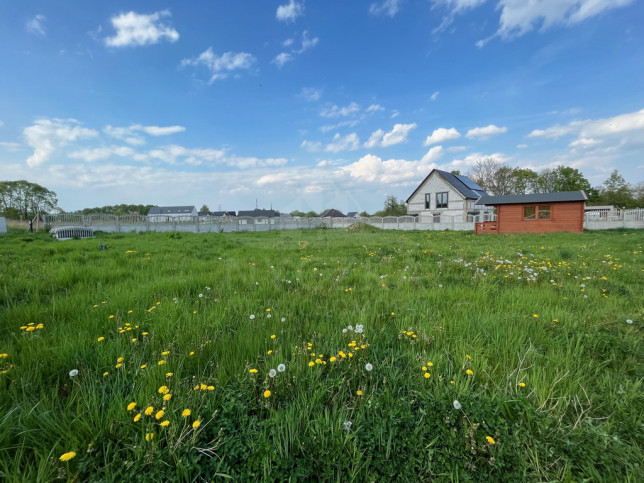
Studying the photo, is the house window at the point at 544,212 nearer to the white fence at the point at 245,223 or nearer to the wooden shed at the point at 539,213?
the wooden shed at the point at 539,213

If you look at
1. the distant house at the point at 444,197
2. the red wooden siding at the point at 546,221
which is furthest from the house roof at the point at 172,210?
the red wooden siding at the point at 546,221

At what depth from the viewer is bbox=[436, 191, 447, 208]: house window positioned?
39150mm

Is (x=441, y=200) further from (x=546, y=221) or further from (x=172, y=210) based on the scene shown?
(x=172, y=210)

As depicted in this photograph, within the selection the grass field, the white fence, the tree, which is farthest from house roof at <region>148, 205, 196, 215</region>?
the grass field

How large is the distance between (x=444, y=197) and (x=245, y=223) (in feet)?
95.8

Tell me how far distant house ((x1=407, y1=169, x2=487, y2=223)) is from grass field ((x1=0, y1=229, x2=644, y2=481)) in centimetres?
3754

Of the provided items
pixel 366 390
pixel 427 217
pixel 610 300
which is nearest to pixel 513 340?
pixel 366 390

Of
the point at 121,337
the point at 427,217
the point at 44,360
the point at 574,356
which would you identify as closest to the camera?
the point at 44,360

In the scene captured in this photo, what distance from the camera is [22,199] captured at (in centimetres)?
4325

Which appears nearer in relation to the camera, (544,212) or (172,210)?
(544,212)

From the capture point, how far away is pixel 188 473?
119cm

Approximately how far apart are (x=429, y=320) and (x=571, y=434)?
144cm

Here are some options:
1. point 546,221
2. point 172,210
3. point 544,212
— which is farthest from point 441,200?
A: point 172,210

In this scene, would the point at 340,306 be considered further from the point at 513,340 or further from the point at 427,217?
the point at 427,217
